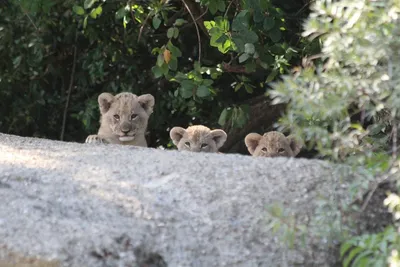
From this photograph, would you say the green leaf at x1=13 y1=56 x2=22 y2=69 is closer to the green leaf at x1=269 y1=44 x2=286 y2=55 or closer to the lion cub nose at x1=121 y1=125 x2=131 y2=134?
the lion cub nose at x1=121 y1=125 x2=131 y2=134

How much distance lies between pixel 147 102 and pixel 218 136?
3.29 ft

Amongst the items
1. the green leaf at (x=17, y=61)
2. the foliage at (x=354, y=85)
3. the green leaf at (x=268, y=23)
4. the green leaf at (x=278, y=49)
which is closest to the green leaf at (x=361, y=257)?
the foliage at (x=354, y=85)

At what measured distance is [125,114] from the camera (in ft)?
30.1

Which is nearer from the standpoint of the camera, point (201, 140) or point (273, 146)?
point (273, 146)

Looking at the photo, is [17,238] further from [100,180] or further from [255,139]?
[255,139]

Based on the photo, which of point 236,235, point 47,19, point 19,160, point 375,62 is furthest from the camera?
point 47,19

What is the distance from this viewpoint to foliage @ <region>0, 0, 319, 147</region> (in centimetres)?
883

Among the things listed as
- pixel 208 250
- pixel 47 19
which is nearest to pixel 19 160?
pixel 208 250

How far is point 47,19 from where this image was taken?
11258mm

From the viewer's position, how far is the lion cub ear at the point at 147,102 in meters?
9.51

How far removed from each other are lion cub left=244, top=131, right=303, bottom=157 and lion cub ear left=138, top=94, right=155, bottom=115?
4.09 ft

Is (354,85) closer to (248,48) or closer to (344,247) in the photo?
(344,247)

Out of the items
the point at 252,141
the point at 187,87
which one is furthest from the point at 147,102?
the point at 252,141

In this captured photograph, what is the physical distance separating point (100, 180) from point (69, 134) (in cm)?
661
